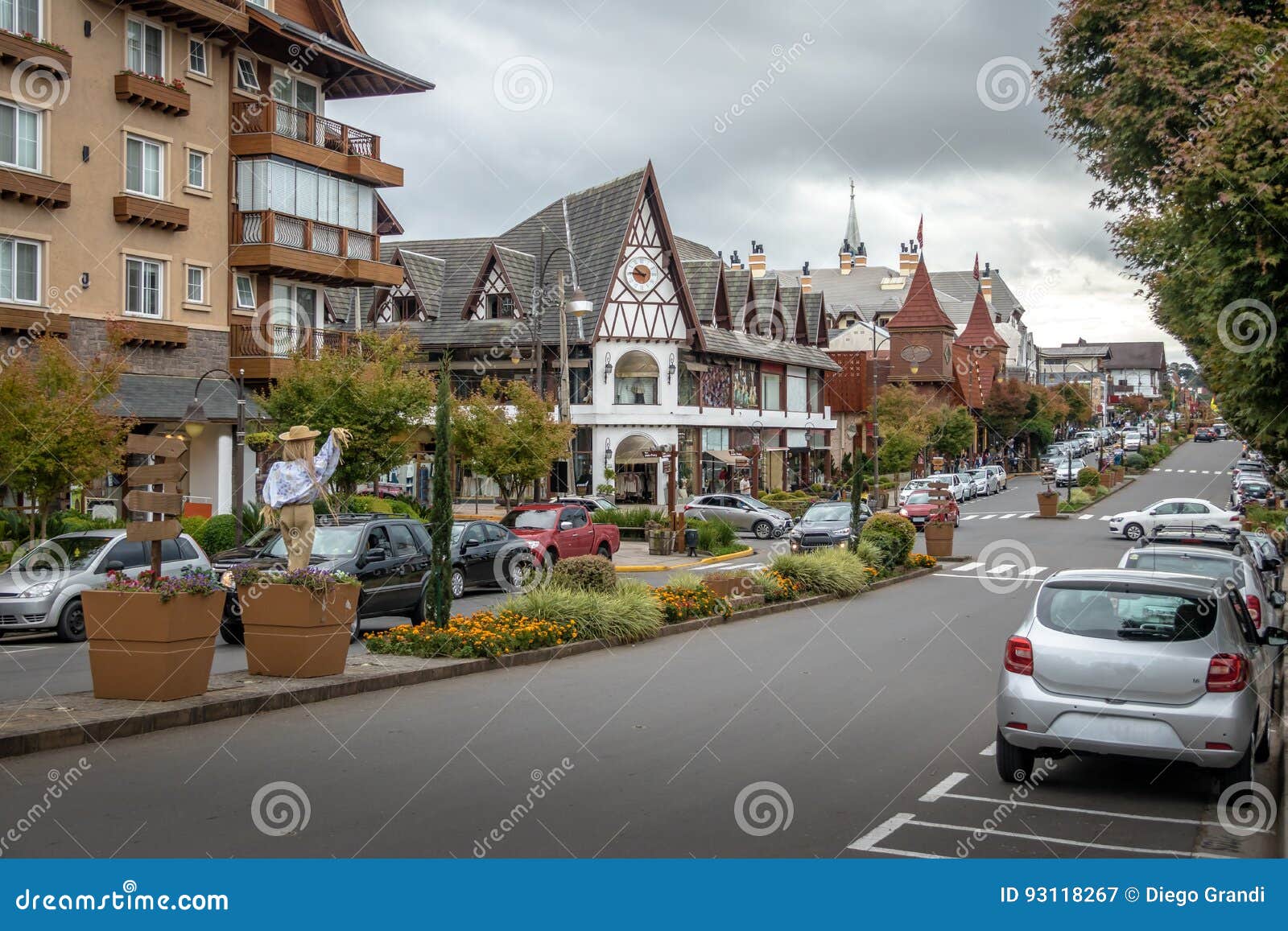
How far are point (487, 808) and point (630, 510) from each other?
34.6m

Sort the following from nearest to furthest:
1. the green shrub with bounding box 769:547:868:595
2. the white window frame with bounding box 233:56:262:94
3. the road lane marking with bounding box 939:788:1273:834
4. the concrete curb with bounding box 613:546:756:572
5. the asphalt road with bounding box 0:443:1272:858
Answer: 1. the asphalt road with bounding box 0:443:1272:858
2. the road lane marking with bounding box 939:788:1273:834
3. the green shrub with bounding box 769:547:868:595
4. the concrete curb with bounding box 613:546:756:572
5. the white window frame with bounding box 233:56:262:94

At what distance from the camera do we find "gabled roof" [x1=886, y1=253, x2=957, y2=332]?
92.8 m

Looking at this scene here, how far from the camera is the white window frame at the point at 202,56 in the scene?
31812mm

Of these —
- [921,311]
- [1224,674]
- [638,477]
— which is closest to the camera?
[1224,674]

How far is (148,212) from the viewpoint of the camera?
30.2m

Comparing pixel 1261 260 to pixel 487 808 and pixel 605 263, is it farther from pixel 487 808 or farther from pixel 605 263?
pixel 605 263

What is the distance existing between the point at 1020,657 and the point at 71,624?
44.7 ft

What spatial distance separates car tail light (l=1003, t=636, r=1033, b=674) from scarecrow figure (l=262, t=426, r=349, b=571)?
6.86m

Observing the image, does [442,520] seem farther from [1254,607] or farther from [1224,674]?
[1254,607]

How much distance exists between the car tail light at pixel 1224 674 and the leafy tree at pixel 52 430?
1842 centimetres

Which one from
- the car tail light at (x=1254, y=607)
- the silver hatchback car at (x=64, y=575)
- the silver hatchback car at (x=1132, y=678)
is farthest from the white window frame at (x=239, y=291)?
the silver hatchback car at (x=1132, y=678)
